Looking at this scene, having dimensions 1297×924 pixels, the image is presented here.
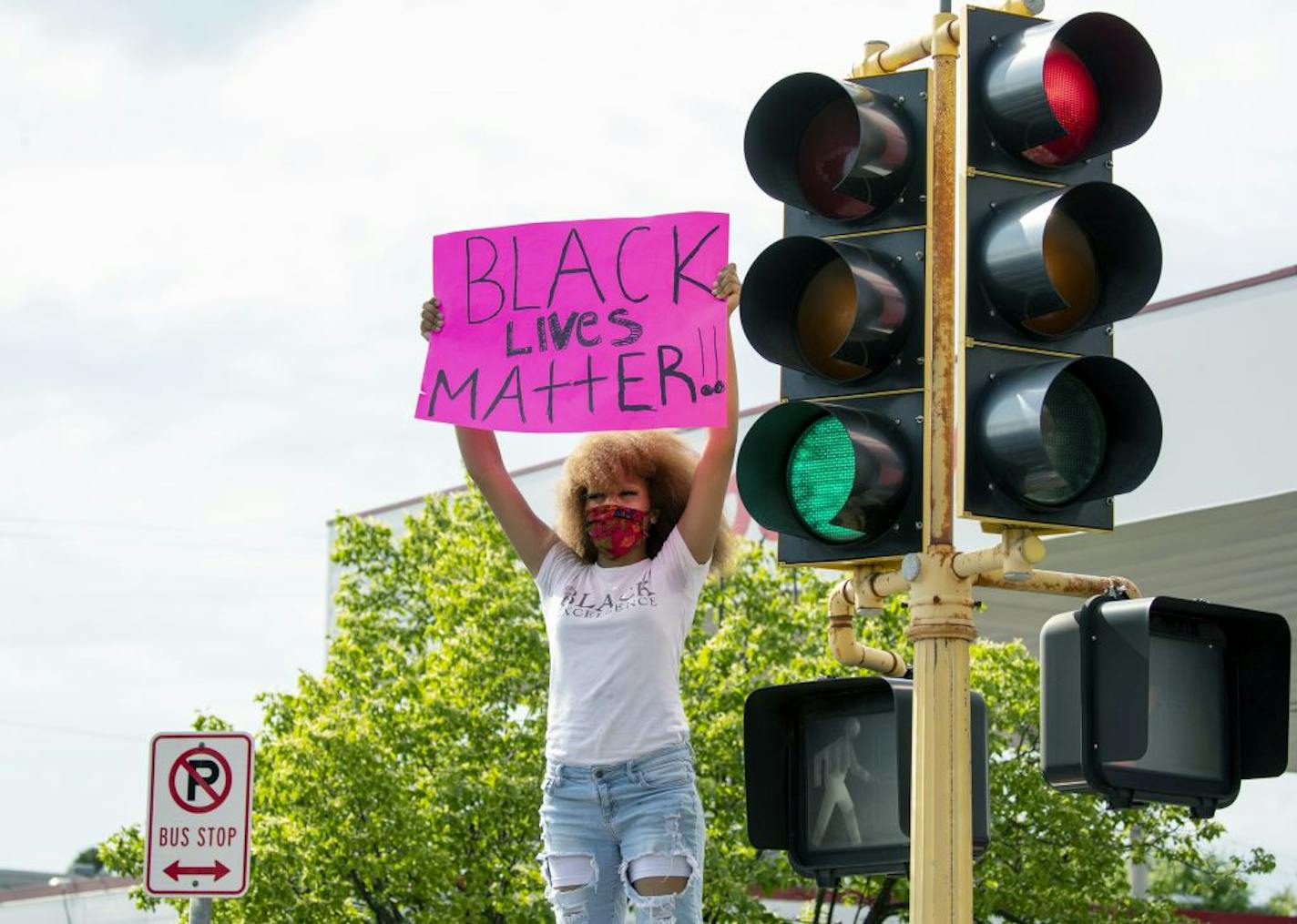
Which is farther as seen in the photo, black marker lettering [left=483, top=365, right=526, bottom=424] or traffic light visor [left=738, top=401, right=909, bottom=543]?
black marker lettering [left=483, top=365, right=526, bottom=424]

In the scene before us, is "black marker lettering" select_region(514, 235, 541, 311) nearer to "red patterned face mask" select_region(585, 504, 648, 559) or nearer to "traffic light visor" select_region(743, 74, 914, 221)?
"red patterned face mask" select_region(585, 504, 648, 559)

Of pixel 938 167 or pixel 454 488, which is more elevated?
pixel 454 488

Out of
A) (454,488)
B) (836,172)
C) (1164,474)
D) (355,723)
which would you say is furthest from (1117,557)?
(836,172)

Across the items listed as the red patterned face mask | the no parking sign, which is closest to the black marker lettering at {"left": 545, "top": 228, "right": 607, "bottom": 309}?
the red patterned face mask

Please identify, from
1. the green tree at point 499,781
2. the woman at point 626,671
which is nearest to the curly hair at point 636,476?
the woman at point 626,671

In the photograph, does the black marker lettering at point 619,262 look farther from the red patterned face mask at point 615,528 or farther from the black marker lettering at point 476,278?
the red patterned face mask at point 615,528

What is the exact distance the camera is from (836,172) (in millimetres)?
5117

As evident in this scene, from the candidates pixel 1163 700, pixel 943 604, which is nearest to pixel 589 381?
pixel 943 604

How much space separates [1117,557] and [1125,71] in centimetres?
2065

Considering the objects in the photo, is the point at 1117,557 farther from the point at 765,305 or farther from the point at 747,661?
the point at 765,305

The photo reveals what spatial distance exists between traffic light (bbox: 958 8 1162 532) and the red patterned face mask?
137 cm

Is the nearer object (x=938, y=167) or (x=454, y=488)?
(x=938, y=167)

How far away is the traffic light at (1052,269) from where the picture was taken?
15.1 ft

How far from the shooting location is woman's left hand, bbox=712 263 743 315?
5.89 m
